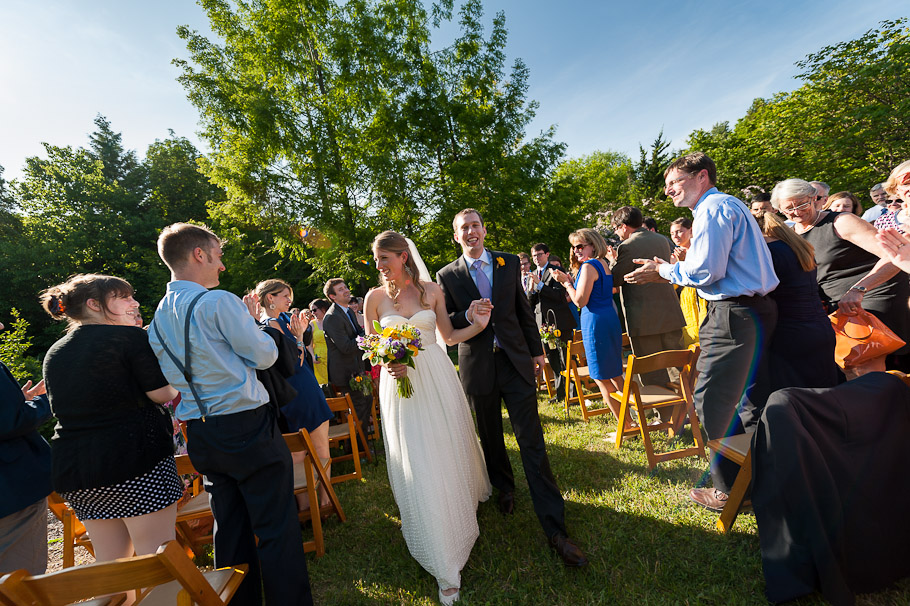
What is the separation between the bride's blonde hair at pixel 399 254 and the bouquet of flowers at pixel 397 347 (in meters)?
0.38

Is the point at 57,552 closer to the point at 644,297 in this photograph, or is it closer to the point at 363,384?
the point at 363,384

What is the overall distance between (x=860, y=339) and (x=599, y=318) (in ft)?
8.09

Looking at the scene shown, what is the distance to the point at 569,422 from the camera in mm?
6105

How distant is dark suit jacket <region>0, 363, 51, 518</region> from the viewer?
277cm

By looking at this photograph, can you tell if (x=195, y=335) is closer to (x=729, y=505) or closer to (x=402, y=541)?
(x=402, y=541)

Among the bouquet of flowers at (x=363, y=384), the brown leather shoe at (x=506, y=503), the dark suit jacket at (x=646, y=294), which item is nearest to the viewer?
the brown leather shoe at (x=506, y=503)

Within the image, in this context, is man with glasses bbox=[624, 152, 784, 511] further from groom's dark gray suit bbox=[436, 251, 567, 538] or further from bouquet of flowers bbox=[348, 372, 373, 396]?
bouquet of flowers bbox=[348, 372, 373, 396]

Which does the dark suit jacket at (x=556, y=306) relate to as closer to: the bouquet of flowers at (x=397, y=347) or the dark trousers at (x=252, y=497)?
the bouquet of flowers at (x=397, y=347)

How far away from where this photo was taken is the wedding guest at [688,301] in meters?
5.43

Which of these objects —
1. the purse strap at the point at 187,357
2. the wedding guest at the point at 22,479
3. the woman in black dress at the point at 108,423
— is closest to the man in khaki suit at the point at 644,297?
the purse strap at the point at 187,357

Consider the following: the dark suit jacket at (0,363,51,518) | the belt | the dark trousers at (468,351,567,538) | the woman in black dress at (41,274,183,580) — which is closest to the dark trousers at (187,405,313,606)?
the woman in black dress at (41,274,183,580)

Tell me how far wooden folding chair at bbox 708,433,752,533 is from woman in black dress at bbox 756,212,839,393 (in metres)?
0.57

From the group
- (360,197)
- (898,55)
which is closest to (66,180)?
(360,197)

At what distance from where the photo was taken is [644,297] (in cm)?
521
